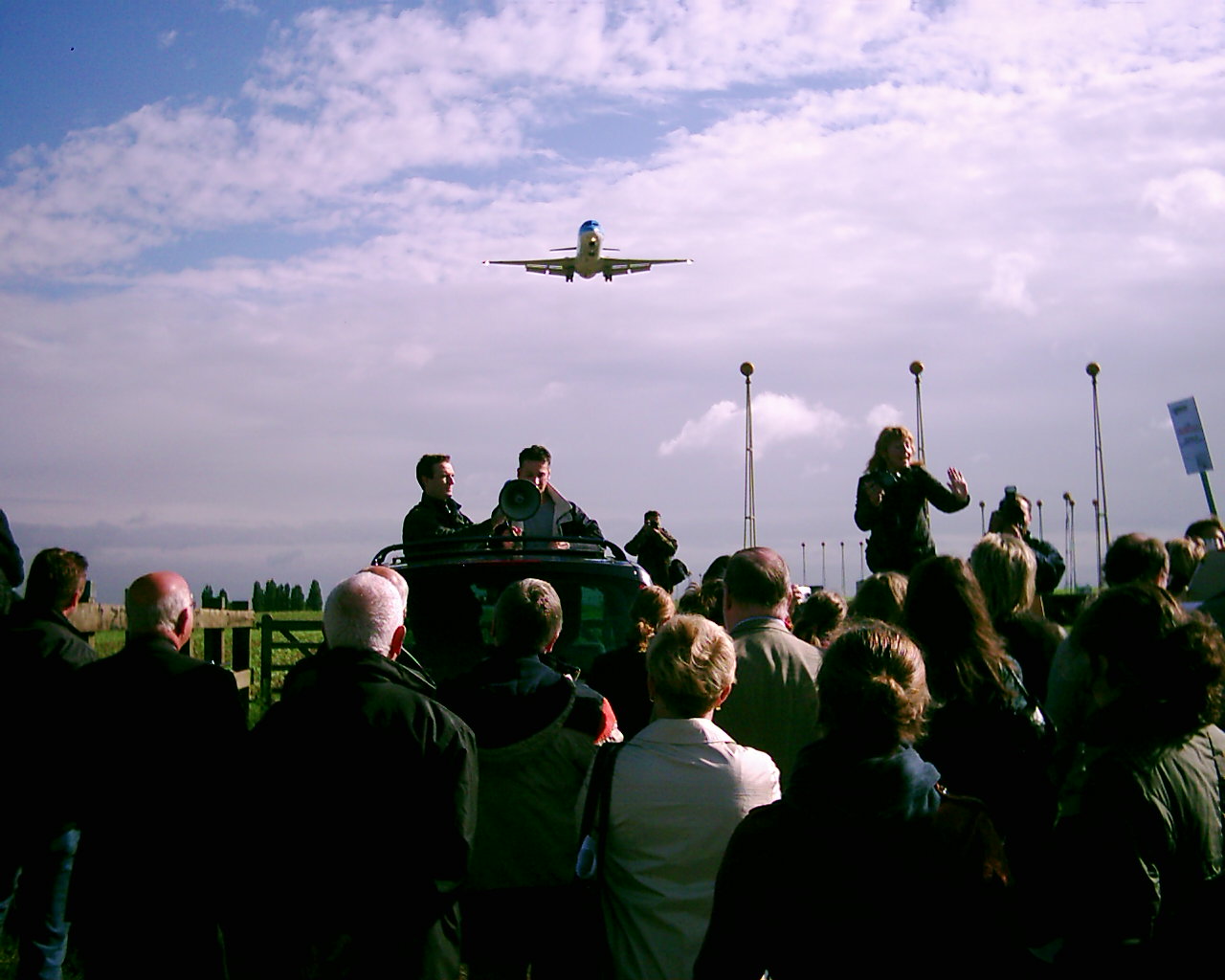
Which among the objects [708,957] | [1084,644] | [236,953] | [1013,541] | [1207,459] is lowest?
[236,953]

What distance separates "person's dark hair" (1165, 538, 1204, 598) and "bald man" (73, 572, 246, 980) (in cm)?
557

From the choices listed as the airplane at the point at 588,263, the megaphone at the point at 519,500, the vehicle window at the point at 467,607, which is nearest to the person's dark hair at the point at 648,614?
the vehicle window at the point at 467,607

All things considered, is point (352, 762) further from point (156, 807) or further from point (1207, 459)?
point (1207, 459)

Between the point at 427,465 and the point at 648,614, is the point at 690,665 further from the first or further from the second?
the point at 427,465

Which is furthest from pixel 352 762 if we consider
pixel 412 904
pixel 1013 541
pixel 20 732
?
pixel 1013 541

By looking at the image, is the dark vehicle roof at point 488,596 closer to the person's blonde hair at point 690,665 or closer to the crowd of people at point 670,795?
the crowd of people at point 670,795

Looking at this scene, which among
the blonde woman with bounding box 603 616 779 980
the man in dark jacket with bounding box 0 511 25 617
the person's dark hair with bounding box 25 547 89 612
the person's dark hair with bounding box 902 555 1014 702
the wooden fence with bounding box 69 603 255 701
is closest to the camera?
the blonde woman with bounding box 603 616 779 980

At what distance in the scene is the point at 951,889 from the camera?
252 cm

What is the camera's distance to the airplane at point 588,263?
4781 centimetres

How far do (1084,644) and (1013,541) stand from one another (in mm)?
1567

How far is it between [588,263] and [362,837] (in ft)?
151

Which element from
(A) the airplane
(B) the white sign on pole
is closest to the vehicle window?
Result: (B) the white sign on pole

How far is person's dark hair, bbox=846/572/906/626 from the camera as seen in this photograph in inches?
197

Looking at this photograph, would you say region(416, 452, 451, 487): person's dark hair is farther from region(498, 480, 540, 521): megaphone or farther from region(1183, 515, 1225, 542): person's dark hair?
region(1183, 515, 1225, 542): person's dark hair
